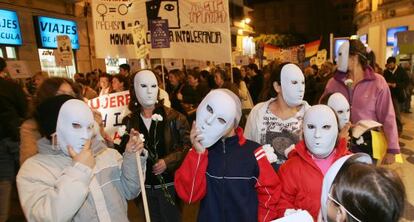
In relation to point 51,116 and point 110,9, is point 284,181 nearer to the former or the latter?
point 51,116

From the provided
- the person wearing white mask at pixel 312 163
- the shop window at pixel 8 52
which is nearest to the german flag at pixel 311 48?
the shop window at pixel 8 52

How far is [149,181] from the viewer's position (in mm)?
3209

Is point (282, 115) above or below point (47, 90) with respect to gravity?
below

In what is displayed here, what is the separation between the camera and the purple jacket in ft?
11.3

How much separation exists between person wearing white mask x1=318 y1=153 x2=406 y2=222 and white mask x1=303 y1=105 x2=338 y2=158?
70 cm

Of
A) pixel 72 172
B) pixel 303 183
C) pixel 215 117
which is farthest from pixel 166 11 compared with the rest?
pixel 72 172

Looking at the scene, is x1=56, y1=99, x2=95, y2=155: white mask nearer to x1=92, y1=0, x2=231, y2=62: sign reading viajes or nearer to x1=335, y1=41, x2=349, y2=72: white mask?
x1=335, y1=41, x2=349, y2=72: white mask

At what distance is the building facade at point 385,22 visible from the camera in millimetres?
18612

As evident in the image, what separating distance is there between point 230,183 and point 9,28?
11671 mm

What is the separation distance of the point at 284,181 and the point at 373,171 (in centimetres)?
96

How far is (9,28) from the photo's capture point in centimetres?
1141

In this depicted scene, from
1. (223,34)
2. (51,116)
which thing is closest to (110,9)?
(223,34)

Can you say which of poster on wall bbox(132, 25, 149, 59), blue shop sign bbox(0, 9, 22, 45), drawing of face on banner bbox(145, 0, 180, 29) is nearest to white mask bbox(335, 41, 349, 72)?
drawing of face on banner bbox(145, 0, 180, 29)

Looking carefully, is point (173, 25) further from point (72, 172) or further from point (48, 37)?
point (48, 37)
